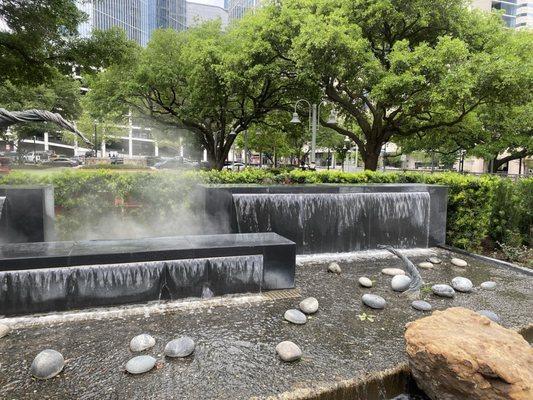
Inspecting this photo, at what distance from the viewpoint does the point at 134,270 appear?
21.1 ft

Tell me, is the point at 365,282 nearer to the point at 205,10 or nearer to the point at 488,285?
the point at 488,285

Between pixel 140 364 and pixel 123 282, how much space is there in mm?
2077

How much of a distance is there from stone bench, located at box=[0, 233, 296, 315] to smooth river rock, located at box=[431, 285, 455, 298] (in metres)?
2.79

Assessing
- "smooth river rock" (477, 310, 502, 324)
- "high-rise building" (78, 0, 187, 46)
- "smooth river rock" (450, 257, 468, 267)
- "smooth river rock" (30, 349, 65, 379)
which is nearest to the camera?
"smooth river rock" (30, 349, 65, 379)

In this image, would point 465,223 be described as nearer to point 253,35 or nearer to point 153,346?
point 153,346

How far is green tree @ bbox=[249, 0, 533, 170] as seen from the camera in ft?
49.1

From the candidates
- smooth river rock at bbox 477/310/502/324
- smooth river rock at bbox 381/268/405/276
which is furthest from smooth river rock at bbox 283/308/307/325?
smooth river rock at bbox 381/268/405/276

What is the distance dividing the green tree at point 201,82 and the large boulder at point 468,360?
15547 millimetres

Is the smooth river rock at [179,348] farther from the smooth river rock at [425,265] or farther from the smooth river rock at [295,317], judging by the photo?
the smooth river rock at [425,265]

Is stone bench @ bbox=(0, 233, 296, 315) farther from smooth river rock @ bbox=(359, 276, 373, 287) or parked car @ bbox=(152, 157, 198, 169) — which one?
parked car @ bbox=(152, 157, 198, 169)

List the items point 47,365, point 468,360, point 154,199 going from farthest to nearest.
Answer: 1. point 154,199
2. point 47,365
3. point 468,360

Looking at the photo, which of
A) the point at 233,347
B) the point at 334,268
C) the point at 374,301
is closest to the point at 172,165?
the point at 334,268

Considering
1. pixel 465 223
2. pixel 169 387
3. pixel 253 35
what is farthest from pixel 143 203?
pixel 253 35

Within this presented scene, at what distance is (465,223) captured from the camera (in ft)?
39.1
